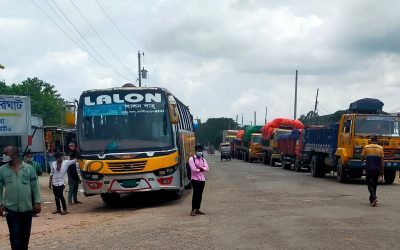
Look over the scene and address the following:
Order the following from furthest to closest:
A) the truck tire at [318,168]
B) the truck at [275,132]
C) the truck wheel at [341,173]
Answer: the truck at [275,132] → the truck tire at [318,168] → the truck wheel at [341,173]

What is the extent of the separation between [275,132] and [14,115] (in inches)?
885

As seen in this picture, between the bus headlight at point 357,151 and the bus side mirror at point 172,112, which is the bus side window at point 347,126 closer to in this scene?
the bus headlight at point 357,151

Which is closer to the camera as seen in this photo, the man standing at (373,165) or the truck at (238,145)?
the man standing at (373,165)

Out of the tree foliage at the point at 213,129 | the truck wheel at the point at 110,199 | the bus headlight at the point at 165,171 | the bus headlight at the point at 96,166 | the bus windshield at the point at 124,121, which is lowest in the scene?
the tree foliage at the point at 213,129

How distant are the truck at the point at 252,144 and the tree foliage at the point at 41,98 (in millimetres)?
48604

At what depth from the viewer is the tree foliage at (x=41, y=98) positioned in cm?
9581

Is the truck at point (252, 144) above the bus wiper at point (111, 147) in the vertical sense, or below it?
below

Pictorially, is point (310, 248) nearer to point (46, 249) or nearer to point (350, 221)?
point (350, 221)

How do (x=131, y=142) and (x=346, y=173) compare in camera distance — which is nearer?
(x=131, y=142)

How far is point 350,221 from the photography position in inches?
458

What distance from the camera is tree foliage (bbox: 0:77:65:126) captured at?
3772 inches

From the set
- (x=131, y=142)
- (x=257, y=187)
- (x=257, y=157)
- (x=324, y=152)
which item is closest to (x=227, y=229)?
(x=131, y=142)

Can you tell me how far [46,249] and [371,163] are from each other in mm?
9238

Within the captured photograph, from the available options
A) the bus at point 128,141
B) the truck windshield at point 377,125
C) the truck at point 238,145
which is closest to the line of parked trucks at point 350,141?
the truck windshield at point 377,125
